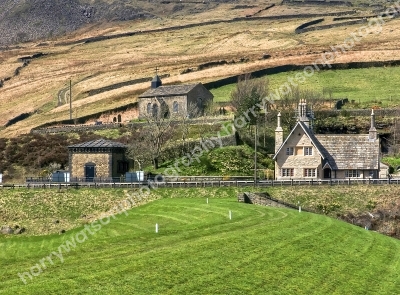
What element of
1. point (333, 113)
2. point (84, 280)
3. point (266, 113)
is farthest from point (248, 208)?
point (333, 113)

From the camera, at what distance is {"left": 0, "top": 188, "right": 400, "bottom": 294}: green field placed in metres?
22.0

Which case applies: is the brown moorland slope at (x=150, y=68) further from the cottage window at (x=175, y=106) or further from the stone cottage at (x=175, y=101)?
the cottage window at (x=175, y=106)

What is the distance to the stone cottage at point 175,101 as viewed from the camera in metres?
97.2

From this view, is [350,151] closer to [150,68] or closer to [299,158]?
[299,158]

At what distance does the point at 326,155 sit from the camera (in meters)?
61.8

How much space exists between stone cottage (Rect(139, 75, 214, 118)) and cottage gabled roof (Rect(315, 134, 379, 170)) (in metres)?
34.5

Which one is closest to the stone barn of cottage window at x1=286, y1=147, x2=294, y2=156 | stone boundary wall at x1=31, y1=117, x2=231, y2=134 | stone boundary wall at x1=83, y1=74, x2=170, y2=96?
cottage window at x1=286, y1=147, x2=294, y2=156

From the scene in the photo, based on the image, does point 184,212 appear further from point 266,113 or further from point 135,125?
point 135,125

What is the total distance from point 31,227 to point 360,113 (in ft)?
182

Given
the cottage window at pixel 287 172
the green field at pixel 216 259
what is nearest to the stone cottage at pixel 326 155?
the cottage window at pixel 287 172

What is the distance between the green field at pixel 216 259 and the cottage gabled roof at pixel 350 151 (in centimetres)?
2188

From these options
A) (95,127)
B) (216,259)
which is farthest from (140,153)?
(216,259)

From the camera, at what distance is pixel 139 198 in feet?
182

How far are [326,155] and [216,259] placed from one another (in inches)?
1481
